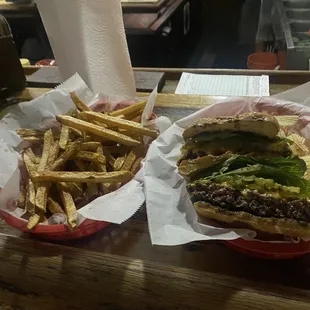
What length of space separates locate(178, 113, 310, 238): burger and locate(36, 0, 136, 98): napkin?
60 centimetres

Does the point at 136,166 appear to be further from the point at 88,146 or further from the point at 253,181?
the point at 253,181

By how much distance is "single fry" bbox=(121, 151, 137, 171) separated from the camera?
99cm

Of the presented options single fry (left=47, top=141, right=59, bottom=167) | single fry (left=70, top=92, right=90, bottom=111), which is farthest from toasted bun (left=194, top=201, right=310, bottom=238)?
single fry (left=70, top=92, right=90, bottom=111)

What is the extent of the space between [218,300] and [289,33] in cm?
214

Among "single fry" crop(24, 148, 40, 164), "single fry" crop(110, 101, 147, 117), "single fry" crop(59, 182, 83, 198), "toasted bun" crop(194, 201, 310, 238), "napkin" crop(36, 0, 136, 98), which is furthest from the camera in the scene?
"napkin" crop(36, 0, 136, 98)

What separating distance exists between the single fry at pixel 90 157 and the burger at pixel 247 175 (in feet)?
0.60

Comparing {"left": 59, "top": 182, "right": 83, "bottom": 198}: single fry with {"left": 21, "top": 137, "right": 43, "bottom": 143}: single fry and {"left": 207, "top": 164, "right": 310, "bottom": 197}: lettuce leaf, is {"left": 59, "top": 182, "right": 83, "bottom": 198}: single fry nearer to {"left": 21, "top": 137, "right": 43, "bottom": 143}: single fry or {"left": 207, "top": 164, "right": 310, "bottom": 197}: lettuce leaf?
{"left": 21, "top": 137, "right": 43, "bottom": 143}: single fry

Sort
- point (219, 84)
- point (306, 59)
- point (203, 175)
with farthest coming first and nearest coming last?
point (306, 59)
point (219, 84)
point (203, 175)

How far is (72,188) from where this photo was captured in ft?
3.10

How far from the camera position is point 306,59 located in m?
2.36

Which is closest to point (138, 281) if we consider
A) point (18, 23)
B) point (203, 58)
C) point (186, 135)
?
point (186, 135)

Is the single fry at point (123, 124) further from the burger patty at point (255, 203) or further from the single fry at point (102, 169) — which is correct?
the burger patty at point (255, 203)

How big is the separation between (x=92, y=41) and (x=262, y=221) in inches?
35.3

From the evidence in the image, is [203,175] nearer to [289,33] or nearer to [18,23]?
[289,33]
